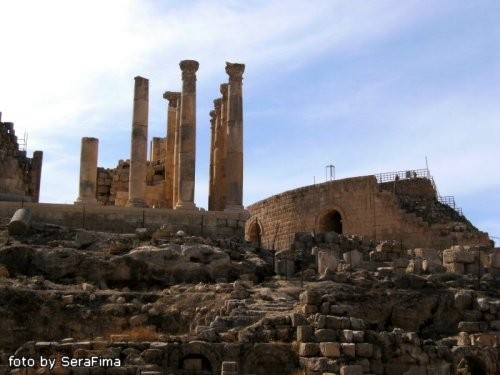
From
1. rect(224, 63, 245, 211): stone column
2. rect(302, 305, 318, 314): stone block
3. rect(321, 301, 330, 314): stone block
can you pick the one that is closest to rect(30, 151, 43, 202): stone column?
rect(224, 63, 245, 211): stone column

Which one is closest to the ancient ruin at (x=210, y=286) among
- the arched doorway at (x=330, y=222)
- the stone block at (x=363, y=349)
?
the stone block at (x=363, y=349)

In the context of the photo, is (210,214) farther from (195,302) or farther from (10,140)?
(10,140)

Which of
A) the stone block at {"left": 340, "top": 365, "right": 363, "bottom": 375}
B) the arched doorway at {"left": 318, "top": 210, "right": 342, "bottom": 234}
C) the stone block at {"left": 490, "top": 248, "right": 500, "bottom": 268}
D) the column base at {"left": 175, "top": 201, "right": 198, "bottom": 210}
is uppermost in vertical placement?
the arched doorway at {"left": 318, "top": 210, "right": 342, "bottom": 234}

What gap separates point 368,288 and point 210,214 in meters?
8.06

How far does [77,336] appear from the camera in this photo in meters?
18.4

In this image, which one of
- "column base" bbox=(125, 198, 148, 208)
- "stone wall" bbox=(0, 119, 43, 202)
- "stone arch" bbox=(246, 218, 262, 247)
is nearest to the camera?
"column base" bbox=(125, 198, 148, 208)

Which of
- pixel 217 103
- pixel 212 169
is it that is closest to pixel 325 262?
pixel 212 169

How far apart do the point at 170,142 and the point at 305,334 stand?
18.0 meters

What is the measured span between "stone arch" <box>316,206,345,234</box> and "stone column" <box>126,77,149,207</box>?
12.4m

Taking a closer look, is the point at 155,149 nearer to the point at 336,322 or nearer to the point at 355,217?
the point at 355,217

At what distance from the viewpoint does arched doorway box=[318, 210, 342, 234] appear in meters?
39.1

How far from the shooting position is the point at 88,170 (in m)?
28.4

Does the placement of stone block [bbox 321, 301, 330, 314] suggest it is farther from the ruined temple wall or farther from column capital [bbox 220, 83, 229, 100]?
the ruined temple wall

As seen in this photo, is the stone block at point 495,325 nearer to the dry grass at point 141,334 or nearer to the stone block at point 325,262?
the stone block at point 325,262
